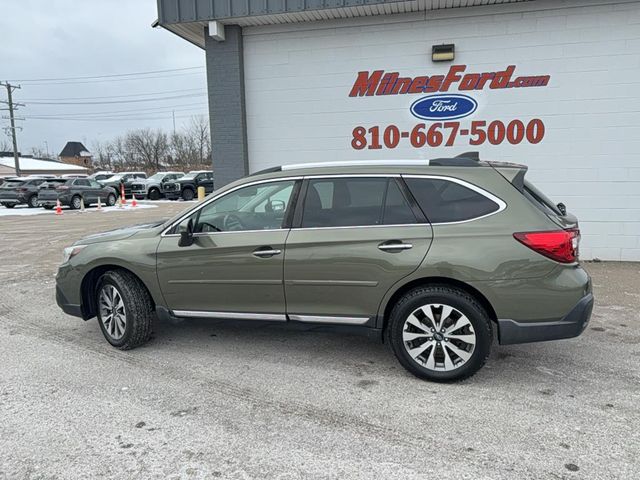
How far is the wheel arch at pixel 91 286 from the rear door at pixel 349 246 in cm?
154

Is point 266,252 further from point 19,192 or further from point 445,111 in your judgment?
point 19,192

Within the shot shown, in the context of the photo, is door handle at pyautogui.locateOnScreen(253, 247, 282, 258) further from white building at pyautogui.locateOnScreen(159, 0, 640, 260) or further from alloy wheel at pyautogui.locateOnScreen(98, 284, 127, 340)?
white building at pyautogui.locateOnScreen(159, 0, 640, 260)

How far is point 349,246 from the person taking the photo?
373cm

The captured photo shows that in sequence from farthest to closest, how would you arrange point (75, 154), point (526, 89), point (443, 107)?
point (75, 154)
point (443, 107)
point (526, 89)

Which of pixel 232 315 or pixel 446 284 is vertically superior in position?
pixel 446 284

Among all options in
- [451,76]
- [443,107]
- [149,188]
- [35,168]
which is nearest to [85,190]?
[149,188]

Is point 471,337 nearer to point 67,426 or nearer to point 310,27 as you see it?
point 67,426

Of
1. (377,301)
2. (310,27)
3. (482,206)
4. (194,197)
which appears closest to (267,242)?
(377,301)

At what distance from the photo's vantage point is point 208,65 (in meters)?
8.77

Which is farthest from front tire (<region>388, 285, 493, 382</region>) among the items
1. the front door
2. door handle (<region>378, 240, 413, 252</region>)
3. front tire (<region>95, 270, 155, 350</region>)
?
front tire (<region>95, 270, 155, 350</region>)

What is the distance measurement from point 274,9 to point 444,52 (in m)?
2.94

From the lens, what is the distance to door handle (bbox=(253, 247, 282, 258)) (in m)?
3.90

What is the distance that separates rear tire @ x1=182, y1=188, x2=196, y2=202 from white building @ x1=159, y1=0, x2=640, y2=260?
19.9 metres

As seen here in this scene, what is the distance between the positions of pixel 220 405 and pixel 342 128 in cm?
622
